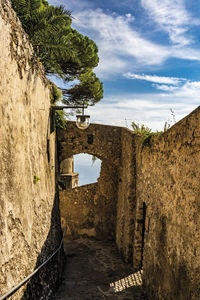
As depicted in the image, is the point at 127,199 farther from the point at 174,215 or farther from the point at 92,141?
the point at 174,215

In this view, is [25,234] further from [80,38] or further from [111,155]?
[80,38]

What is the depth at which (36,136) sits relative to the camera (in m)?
5.33

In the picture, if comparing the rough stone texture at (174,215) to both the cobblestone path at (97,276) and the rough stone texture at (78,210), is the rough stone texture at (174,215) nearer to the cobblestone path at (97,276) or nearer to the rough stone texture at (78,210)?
the cobblestone path at (97,276)

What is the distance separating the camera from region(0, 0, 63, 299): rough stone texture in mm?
3324

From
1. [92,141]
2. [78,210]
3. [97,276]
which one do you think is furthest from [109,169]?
[97,276]

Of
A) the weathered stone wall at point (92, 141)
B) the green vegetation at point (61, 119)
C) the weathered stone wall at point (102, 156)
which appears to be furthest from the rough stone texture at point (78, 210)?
the green vegetation at point (61, 119)

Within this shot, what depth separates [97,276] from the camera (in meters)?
6.96

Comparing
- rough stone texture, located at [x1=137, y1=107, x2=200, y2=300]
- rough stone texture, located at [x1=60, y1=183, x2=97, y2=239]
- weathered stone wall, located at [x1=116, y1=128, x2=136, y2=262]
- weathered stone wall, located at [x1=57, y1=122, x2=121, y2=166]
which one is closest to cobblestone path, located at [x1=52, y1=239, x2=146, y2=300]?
weathered stone wall, located at [x1=116, y1=128, x2=136, y2=262]

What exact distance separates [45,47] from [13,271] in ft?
16.1

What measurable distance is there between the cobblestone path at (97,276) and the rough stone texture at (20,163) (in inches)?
34.2

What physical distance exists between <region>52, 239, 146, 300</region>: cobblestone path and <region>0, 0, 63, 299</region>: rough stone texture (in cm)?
87

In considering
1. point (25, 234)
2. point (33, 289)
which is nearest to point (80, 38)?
point (25, 234)

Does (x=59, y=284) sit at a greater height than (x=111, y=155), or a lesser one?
lesser

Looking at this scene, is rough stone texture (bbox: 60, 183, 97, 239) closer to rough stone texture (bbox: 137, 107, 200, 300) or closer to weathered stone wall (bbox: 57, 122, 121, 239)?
weathered stone wall (bbox: 57, 122, 121, 239)
